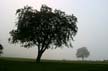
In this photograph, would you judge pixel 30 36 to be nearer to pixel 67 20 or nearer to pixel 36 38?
pixel 36 38

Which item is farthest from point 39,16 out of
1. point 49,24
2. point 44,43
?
point 44,43

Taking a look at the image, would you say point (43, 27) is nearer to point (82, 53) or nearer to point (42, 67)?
point (42, 67)

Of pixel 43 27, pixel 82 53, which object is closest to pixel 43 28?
pixel 43 27

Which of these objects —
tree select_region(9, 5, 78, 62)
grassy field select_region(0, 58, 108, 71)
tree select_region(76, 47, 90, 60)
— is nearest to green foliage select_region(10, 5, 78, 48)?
tree select_region(9, 5, 78, 62)

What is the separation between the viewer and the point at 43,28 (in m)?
62.2

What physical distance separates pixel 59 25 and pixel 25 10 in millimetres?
10581

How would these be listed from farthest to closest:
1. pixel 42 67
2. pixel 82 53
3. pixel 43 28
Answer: pixel 82 53 → pixel 43 28 → pixel 42 67

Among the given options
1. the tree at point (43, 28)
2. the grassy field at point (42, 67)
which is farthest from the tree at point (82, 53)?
the grassy field at point (42, 67)

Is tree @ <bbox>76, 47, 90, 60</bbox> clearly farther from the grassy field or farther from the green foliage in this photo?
the grassy field

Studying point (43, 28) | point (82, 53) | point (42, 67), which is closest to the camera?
point (42, 67)

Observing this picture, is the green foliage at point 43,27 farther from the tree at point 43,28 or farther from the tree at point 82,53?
the tree at point 82,53

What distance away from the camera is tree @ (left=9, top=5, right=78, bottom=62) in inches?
2431

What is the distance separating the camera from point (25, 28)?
202 ft

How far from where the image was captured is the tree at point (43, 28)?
61.8 meters
